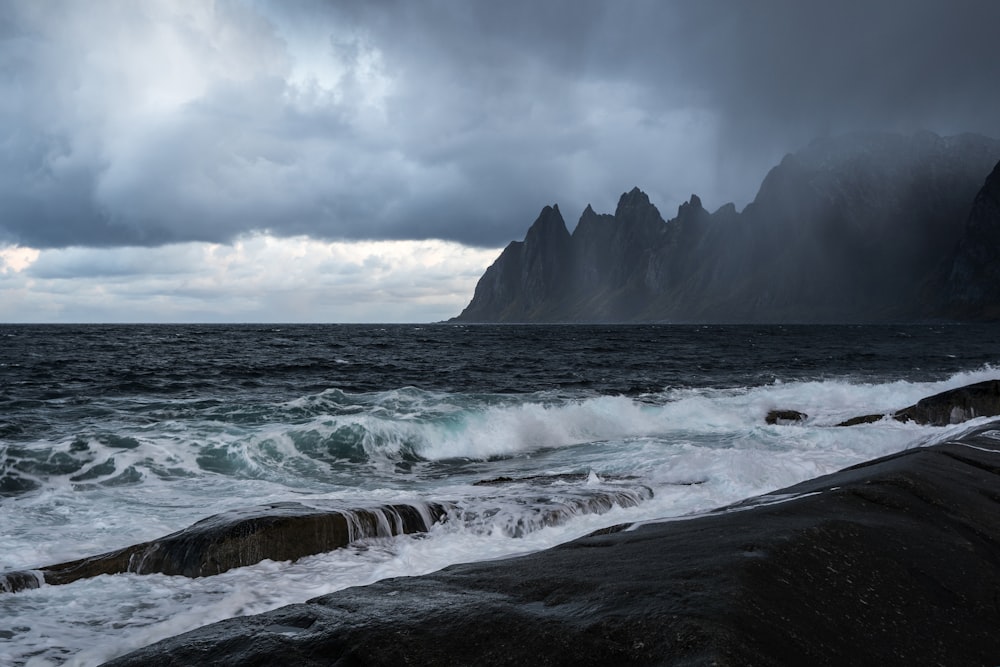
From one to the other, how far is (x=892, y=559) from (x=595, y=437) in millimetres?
14594

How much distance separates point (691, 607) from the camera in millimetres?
3508

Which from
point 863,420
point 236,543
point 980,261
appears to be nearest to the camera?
point 236,543

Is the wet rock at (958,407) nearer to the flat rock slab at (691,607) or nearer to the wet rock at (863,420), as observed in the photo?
the wet rock at (863,420)

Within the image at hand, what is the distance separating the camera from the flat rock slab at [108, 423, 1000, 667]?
329cm

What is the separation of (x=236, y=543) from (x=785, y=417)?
17.7 m

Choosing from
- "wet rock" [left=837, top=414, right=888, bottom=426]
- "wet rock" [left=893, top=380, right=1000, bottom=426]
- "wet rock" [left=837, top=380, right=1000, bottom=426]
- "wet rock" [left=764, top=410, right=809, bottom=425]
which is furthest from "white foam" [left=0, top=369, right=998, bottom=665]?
"wet rock" [left=893, top=380, right=1000, bottom=426]

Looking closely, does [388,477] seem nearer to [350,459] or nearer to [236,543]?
[350,459]

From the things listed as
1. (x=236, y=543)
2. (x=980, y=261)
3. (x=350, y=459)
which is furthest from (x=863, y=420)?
(x=980, y=261)

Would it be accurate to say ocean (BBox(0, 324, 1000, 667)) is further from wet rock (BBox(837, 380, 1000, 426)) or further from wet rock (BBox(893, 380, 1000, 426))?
wet rock (BBox(893, 380, 1000, 426))

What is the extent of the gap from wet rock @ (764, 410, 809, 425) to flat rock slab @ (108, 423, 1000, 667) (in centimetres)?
1539

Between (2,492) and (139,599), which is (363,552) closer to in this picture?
(139,599)

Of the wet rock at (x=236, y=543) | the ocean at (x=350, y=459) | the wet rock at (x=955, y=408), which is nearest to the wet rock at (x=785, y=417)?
the ocean at (x=350, y=459)

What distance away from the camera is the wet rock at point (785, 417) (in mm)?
20312

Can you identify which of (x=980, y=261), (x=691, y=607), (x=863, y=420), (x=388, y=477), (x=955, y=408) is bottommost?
(x=388, y=477)
